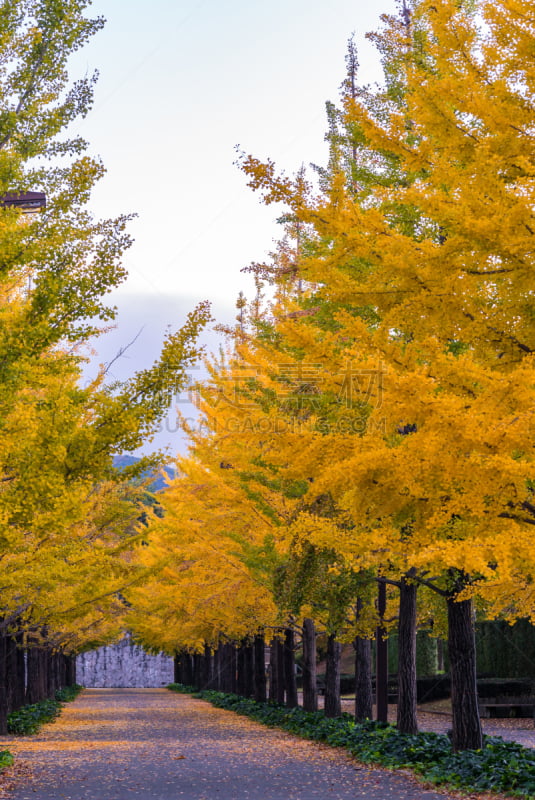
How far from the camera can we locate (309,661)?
2073 centimetres

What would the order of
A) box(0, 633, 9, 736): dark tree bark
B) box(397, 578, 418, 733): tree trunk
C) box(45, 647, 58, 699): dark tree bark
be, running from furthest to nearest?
box(45, 647, 58, 699): dark tree bark
box(0, 633, 9, 736): dark tree bark
box(397, 578, 418, 733): tree trunk

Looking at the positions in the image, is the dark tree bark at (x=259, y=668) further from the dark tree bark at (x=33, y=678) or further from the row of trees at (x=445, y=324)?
the row of trees at (x=445, y=324)

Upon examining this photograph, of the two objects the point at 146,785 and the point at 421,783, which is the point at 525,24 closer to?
the point at 421,783

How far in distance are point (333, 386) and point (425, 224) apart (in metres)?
5.27

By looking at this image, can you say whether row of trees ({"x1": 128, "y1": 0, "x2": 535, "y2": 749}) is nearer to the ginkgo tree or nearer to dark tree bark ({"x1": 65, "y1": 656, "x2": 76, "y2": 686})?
the ginkgo tree

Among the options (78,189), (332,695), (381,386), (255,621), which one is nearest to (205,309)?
(78,189)

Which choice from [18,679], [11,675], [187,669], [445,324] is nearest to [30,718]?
[11,675]

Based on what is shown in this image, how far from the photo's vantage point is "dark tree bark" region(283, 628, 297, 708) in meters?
23.4

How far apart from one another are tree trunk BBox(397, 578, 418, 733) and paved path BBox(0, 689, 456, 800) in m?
1.30

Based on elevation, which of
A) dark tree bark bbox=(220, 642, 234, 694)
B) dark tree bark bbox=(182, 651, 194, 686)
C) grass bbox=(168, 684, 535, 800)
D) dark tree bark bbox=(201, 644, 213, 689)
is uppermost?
grass bbox=(168, 684, 535, 800)

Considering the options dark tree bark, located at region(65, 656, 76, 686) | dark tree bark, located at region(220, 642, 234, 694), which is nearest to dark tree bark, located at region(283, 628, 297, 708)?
dark tree bark, located at region(220, 642, 234, 694)

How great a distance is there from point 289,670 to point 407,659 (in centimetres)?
1050

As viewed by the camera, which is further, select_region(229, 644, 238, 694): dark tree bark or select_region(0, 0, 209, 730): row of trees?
select_region(229, 644, 238, 694): dark tree bark

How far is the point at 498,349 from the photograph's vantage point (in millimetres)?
7367
